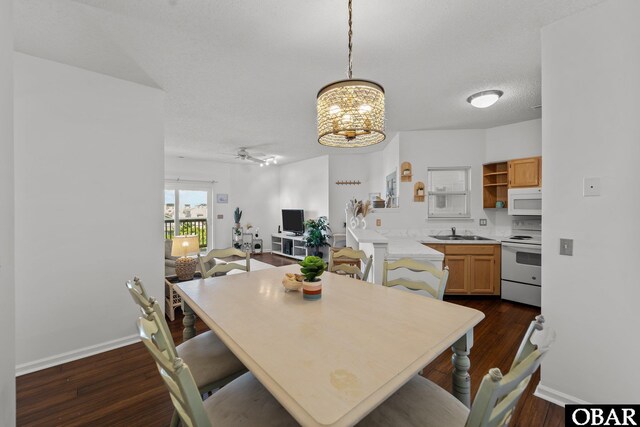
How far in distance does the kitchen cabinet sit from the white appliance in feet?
0.32

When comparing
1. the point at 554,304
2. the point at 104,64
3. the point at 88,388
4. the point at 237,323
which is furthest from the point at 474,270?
the point at 104,64

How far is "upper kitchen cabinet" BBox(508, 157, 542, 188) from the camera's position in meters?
3.58

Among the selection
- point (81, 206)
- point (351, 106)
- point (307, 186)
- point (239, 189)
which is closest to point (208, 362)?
point (351, 106)

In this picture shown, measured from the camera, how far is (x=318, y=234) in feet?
20.0

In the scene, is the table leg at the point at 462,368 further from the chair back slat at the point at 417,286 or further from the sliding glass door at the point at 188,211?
the sliding glass door at the point at 188,211

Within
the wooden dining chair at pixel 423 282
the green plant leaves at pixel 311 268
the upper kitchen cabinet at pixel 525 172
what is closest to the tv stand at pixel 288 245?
the upper kitchen cabinet at pixel 525 172

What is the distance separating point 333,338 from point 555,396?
6.04ft

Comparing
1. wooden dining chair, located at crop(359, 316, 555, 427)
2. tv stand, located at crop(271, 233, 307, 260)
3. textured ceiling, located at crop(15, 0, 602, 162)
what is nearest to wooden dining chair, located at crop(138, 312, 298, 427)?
wooden dining chair, located at crop(359, 316, 555, 427)

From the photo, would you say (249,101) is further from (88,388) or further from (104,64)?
(88,388)

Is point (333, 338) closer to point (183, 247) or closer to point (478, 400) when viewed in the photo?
point (478, 400)

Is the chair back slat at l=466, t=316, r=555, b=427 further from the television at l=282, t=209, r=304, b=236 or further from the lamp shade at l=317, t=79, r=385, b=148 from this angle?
Result: the television at l=282, t=209, r=304, b=236

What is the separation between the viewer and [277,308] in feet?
4.73

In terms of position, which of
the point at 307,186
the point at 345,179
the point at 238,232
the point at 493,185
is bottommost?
the point at 238,232

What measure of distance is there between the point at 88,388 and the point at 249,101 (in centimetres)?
302
